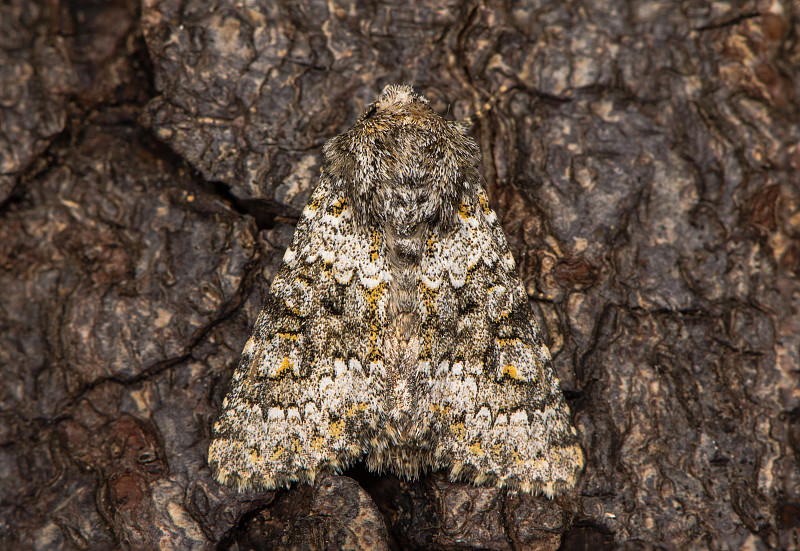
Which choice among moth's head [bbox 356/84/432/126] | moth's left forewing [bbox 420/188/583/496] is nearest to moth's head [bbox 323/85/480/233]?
moth's head [bbox 356/84/432/126]

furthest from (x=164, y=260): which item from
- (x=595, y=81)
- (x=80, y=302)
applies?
(x=595, y=81)

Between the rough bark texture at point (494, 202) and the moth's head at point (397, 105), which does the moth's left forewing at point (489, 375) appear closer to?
the rough bark texture at point (494, 202)

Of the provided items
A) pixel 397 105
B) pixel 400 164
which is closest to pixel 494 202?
pixel 400 164

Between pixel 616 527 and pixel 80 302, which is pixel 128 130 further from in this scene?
pixel 616 527

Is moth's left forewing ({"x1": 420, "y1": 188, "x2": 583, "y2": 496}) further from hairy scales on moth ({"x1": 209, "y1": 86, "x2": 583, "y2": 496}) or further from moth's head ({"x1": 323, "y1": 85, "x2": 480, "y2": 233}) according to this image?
moth's head ({"x1": 323, "y1": 85, "x2": 480, "y2": 233})

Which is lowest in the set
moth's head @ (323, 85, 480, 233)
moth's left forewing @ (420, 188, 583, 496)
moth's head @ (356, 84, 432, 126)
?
moth's left forewing @ (420, 188, 583, 496)

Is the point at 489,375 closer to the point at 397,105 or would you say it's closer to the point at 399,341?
the point at 399,341

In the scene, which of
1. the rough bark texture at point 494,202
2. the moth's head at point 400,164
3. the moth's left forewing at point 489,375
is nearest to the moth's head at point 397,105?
the moth's head at point 400,164
